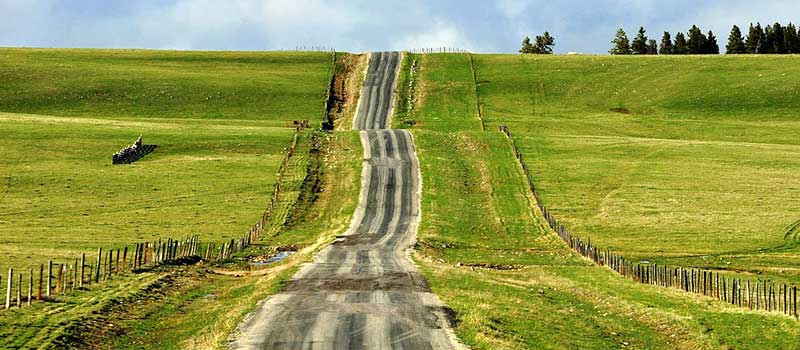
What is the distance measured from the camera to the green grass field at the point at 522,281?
3136 cm

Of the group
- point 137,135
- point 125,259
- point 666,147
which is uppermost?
point 137,135

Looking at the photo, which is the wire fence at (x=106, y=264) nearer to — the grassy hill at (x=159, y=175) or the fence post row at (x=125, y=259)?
the fence post row at (x=125, y=259)

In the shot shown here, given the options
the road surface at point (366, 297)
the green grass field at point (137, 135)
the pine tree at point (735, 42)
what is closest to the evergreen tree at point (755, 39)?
the pine tree at point (735, 42)

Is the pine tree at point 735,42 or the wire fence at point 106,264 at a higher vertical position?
the pine tree at point 735,42

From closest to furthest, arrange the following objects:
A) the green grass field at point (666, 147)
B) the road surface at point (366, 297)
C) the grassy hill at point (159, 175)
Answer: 1. the road surface at point (366, 297)
2. the grassy hill at point (159, 175)
3. the green grass field at point (666, 147)

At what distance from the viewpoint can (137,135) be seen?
98938mm

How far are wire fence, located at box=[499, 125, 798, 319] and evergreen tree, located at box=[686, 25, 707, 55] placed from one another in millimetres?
130803

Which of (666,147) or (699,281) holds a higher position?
(666,147)

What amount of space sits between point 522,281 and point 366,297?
1211 centimetres

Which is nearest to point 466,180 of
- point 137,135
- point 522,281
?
point 137,135

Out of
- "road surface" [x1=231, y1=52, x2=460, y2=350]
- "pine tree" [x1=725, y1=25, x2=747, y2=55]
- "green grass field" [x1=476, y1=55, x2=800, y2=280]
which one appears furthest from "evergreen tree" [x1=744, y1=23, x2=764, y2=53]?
"road surface" [x1=231, y1=52, x2=460, y2=350]

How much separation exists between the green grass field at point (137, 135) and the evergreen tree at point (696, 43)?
257 feet

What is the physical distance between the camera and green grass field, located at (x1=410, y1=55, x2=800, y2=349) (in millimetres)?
31359

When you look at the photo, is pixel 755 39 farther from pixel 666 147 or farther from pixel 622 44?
pixel 666 147
